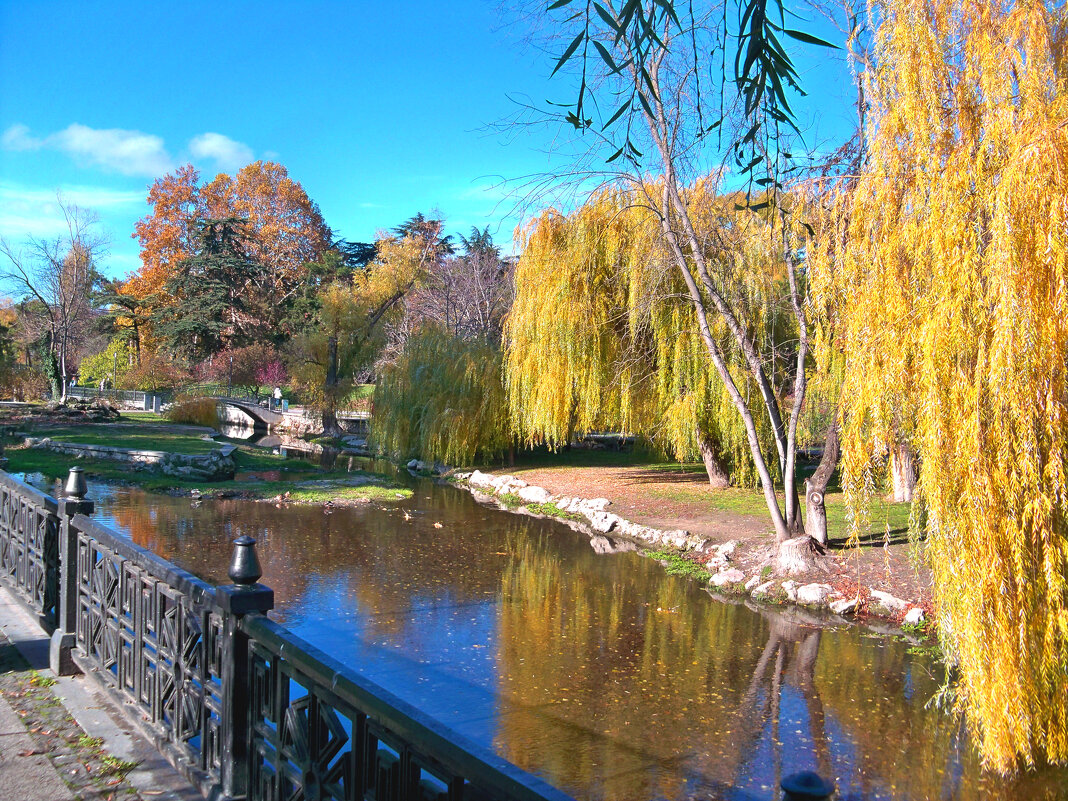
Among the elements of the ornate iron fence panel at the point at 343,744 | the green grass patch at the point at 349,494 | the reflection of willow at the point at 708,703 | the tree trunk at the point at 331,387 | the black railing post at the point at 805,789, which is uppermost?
the tree trunk at the point at 331,387

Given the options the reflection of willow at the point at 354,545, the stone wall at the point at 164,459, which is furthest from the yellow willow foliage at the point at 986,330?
the stone wall at the point at 164,459

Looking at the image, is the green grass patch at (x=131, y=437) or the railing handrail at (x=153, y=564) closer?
the railing handrail at (x=153, y=564)

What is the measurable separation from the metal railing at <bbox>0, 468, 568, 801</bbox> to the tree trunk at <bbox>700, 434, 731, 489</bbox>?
14997mm

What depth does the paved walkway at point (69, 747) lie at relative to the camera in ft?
10.6

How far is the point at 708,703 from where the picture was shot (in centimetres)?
720

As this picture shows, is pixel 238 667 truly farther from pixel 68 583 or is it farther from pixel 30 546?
pixel 30 546

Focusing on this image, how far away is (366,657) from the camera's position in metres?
8.09

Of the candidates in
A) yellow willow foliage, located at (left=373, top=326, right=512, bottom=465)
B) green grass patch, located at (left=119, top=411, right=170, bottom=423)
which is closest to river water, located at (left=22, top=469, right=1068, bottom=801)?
yellow willow foliage, located at (left=373, top=326, right=512, bottom=465)

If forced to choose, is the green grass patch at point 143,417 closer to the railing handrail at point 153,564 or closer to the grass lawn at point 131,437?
the grass lawn at point 131,437

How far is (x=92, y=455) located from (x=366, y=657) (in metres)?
16.7

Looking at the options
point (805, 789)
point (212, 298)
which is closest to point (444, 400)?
point (805, 789)

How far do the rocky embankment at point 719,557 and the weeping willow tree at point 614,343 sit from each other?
6.00 feet

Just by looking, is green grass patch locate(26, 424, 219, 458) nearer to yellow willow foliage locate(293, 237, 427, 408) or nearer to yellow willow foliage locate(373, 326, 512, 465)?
yellow willow foliage locate(373, 326, 512, 465)

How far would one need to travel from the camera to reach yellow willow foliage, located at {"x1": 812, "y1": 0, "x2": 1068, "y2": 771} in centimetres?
531
